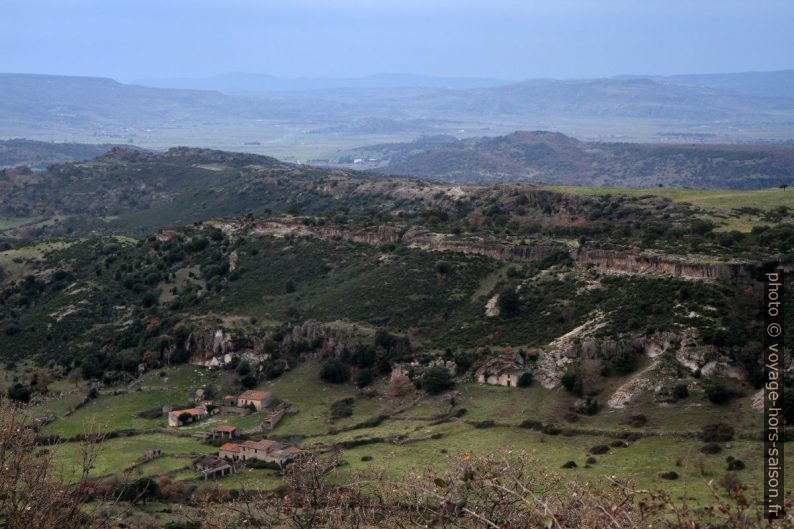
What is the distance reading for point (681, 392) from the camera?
43.8 metres

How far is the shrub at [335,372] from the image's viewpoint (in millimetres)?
55500

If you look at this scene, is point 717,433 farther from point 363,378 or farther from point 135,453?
point 135,453

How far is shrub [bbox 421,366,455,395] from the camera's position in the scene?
51125mm

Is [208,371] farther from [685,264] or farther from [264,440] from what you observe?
[685,264]

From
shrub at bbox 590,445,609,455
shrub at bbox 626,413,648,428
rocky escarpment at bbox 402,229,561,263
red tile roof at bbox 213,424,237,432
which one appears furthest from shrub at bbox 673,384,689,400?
red tile roof at bbox 213,424,237,432

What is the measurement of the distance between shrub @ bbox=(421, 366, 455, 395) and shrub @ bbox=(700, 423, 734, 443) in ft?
49.5

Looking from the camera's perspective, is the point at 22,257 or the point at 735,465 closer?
the point at 735,465

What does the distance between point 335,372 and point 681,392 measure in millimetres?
20501

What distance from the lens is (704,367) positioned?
148 ft

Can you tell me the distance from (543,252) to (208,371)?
24.3m

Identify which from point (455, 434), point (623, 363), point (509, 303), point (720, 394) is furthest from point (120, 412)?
point (720, 394)

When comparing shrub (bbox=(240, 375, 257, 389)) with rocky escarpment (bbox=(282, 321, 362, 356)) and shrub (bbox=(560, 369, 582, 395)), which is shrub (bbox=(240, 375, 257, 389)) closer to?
rocky escarpment (bbox=(282, 321, 362, 356))

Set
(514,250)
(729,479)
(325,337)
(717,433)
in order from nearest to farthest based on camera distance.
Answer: (729,479), (717,433), (325,337), (514,250)

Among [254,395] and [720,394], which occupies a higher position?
[720,394]
